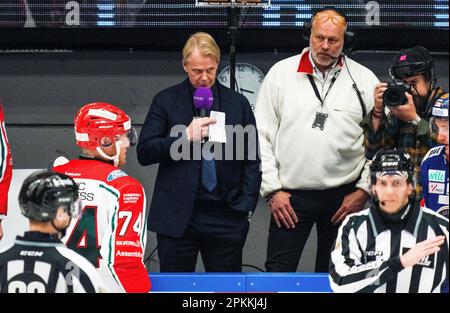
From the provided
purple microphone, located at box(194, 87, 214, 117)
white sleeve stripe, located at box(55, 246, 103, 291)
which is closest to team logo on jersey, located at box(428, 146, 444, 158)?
purple microphone, located at box(194, 87, 214, 117)

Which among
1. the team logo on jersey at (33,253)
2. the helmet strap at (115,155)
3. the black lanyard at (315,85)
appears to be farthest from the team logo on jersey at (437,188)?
the team logo on jersey at (33,253)

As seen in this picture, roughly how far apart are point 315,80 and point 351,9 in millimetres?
726

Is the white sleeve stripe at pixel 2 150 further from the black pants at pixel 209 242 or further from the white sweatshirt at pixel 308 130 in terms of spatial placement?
the white sweatshirt at pixel 308 130

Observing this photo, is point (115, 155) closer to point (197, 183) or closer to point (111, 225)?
point (111, 225)

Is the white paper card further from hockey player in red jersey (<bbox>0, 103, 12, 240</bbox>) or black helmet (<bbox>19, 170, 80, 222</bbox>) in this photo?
black helmet (<bbox>19, 170, 80, 222</bbox>)

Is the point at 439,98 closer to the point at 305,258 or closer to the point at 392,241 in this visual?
the point at 392,241

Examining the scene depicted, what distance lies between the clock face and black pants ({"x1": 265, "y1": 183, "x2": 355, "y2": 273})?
1.21 metres

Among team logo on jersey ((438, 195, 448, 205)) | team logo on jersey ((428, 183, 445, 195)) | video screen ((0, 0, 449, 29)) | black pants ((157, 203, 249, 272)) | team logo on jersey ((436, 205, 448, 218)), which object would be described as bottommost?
black pants ((157, 203, 249, 272))

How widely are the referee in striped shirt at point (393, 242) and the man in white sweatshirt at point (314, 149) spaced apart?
1037 millimetres

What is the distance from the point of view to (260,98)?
664 centimetres

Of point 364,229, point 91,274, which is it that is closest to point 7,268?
point 91,274

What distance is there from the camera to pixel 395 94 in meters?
6.12

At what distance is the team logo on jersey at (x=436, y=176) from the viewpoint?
596 centimetres

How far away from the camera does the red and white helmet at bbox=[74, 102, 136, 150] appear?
19.1 ft
